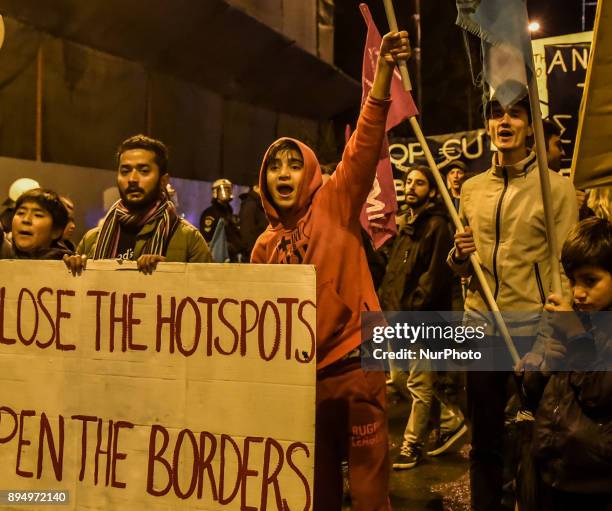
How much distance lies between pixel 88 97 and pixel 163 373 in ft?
28.1

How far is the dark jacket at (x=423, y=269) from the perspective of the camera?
5.56 meters

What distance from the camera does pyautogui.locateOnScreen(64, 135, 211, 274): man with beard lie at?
363cm

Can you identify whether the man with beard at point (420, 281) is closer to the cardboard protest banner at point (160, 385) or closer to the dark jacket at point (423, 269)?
the dark jacket at point (423, 269)

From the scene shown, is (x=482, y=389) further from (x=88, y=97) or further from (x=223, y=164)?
(x=223, y=164)

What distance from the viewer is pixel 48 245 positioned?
424 centimetres

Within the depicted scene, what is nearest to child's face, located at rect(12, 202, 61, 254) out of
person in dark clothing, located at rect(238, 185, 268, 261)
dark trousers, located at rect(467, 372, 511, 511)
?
dark trousers, located at rect(467, 372, 511, 511)

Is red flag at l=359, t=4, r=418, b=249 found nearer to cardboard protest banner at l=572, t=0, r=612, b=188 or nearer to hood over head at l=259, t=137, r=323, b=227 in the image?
hood over head at l=259, t=137, r=323, b=227

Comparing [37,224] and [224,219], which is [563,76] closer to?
[224,219]

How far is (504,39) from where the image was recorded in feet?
10.5

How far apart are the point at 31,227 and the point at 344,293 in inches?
70.0

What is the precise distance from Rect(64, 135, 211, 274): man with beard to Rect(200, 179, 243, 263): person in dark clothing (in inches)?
250

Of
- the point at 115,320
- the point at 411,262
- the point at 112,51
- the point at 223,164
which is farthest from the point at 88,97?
the point at 115,320

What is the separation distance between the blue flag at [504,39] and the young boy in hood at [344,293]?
30cm

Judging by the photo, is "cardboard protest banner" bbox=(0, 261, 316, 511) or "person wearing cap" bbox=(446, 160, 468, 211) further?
"person wearing cap" bbox=(446, 160, 468, 211)
